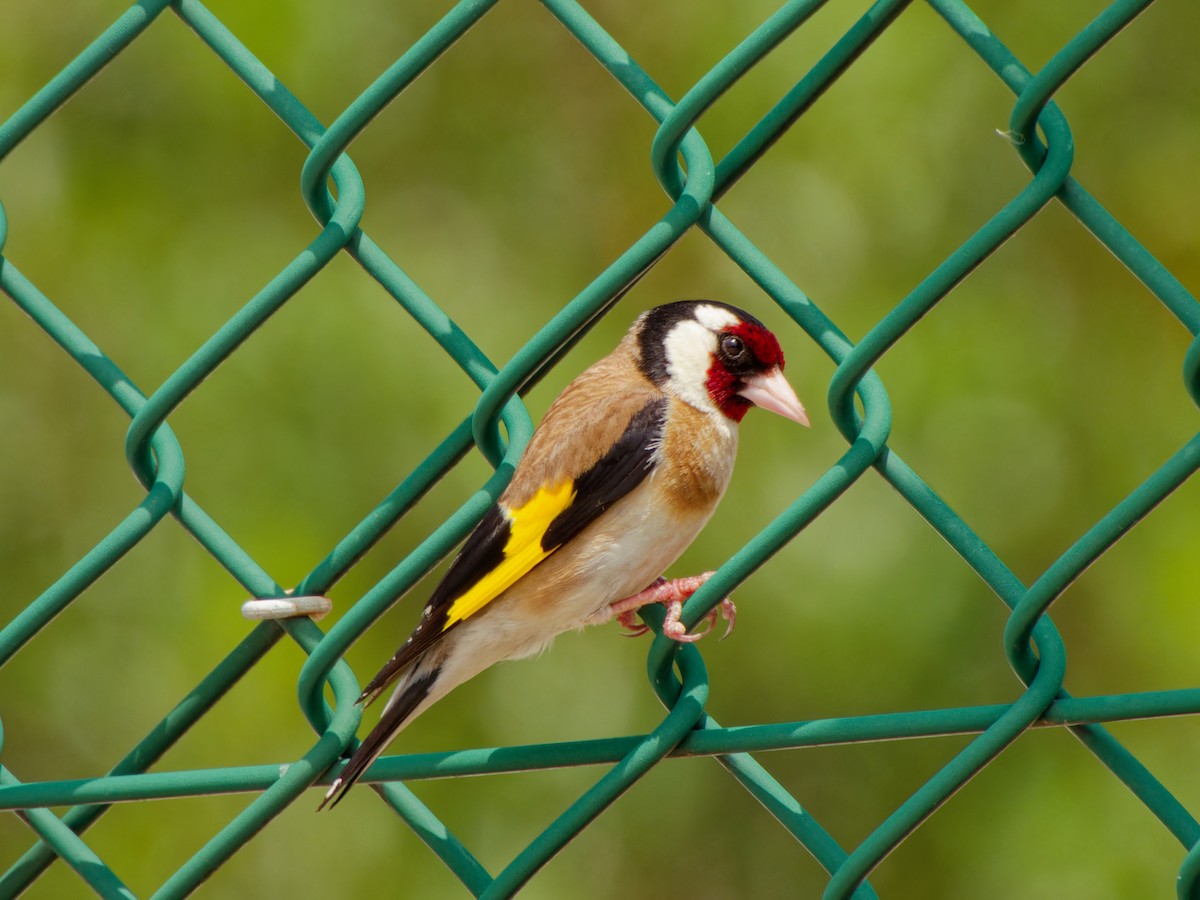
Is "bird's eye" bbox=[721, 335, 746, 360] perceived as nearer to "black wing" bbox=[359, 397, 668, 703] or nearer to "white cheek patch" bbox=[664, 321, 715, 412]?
"white cheek patch" bbox=[664, 321, 715, 412]

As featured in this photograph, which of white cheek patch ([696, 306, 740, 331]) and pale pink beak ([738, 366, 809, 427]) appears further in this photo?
white cheek patch ([696, 306, 740, 331])

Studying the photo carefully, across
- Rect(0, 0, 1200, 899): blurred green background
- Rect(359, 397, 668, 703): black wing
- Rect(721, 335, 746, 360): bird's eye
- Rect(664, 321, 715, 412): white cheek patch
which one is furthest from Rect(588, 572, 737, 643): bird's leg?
Rect(0, 0, 1200, 899): blurred green background

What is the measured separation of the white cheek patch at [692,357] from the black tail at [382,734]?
0.80 meters

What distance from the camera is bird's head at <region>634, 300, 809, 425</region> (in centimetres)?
319

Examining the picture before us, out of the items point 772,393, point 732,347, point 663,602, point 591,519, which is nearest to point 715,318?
point 732,347

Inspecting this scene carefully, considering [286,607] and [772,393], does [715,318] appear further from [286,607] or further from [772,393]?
[286,607]

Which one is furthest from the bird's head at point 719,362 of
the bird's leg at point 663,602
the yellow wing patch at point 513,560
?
the yellow wing patch at point 513,560

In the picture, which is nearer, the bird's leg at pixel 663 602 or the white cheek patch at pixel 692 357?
the bird's leg at pixel 663 602

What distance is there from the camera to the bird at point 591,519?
2631mm

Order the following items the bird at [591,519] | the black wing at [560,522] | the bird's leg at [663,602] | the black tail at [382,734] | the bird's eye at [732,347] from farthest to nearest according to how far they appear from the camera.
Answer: the bird's eye at [732,347] < the bird at [591,519] < the black wing at [560,522] < the bird's leg at [663,602] < the black tail at [382,734]

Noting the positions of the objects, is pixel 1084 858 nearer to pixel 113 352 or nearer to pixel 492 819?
pixel 492 819

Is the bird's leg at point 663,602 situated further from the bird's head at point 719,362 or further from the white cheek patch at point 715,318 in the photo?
the white cheek patch at point 715,318

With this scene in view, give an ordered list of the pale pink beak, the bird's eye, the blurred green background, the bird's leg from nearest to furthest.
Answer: the bird's leg < the pale pink beak < the bird's eye < the blurred green background

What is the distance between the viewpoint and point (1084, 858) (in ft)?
14.0
